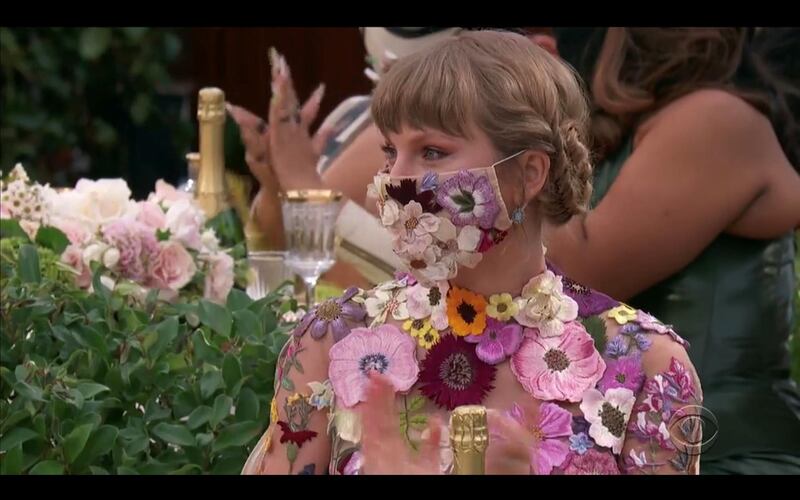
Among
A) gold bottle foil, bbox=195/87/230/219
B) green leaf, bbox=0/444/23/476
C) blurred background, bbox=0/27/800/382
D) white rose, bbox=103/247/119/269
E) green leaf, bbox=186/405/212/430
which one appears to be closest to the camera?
green leaf, bbox=0/444/23/476

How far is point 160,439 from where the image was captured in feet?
6.39

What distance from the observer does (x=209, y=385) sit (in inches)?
77.7

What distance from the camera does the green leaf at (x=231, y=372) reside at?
1.99 m

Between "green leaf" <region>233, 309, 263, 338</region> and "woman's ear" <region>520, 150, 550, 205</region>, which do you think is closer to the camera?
"woman's ear" <region>520, 150, 550, 205</region>

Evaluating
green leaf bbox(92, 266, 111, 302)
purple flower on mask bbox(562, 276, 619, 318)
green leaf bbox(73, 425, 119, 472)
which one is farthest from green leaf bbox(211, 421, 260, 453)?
purple flower on mask bbox(562, 276, 619, 318)

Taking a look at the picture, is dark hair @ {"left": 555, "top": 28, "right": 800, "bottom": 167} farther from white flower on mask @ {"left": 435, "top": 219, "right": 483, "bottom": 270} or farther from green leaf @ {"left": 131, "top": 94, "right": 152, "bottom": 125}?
green leaf @ {"left": 131, "top": 94, "right": 152, "bottom": 125}

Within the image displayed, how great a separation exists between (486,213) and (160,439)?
2.37 ft

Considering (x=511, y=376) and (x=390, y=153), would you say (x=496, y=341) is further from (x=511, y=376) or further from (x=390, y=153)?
(x=390, y=153)

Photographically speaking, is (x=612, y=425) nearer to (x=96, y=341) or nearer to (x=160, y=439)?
(x=160, y=439)

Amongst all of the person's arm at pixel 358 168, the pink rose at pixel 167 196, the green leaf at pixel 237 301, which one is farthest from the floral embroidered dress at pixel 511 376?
the person's arm at pixel 358 168

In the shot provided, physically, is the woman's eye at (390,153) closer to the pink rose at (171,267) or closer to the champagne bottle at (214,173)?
the pink rose at (171,267)

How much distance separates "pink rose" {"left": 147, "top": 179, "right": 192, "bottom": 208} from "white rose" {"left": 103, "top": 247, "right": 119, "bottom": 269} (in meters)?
0.19

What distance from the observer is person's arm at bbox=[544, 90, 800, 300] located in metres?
2.63
